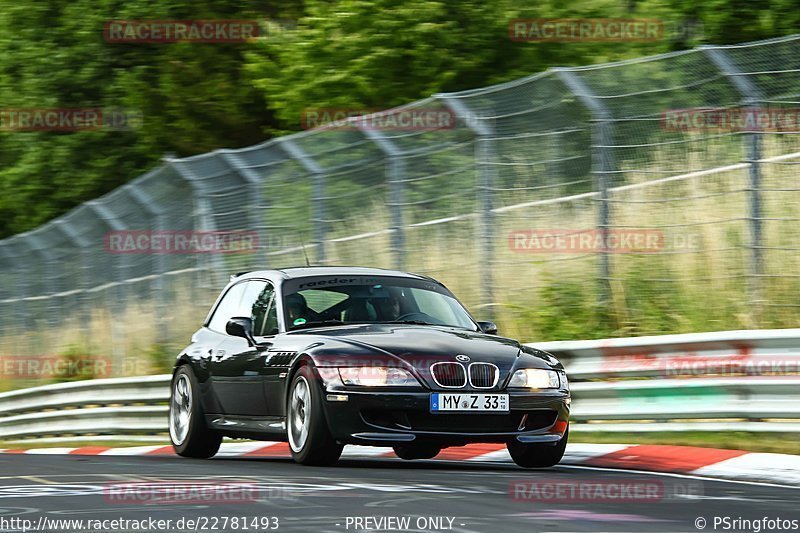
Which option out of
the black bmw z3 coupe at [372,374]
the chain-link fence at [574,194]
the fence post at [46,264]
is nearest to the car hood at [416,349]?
the black bmw z3 coupe at [372,374]

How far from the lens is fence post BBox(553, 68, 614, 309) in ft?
42.4

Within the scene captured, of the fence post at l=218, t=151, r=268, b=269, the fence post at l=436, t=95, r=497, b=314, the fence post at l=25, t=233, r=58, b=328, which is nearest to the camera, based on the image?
the fence post at l=436, t=95, r=497, b=314

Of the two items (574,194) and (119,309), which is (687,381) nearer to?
(574,194)

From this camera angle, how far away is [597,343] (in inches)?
444

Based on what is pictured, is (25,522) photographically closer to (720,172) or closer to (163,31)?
(720,172)

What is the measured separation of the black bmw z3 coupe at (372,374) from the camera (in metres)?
9.30

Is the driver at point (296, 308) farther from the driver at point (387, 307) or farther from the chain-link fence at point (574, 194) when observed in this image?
the chain-link fence at point (574, 194)

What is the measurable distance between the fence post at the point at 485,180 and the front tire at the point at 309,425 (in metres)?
4.37
